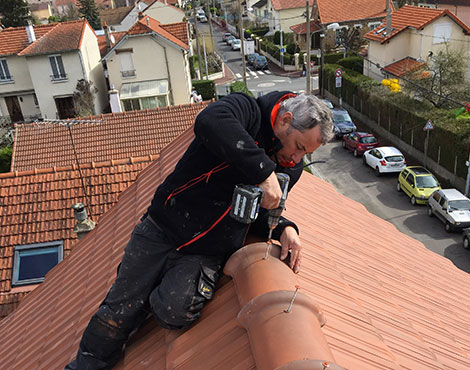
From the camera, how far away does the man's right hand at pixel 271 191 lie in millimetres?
2539

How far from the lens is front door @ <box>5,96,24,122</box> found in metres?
34.0

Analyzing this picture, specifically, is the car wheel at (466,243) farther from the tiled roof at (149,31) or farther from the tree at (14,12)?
the tree at (14,12)

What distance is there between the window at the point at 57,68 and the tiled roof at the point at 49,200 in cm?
2494

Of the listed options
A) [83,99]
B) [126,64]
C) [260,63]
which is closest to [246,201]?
[83,99]

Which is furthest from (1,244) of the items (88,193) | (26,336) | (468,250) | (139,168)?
(468,250)

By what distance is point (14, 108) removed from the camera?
34375mm

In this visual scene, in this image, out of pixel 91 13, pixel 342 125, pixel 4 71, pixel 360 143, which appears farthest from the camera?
pixel 91 13

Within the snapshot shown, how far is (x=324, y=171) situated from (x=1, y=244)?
18.7m

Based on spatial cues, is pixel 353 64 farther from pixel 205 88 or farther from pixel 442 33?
pixel 205 88

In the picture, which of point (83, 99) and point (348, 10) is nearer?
point (83, 99)

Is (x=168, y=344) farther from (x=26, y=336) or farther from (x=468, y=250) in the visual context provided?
(x=468, y=250)

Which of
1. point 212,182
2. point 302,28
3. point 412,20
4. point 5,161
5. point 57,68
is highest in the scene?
point 212,182

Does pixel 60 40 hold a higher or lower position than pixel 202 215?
lower

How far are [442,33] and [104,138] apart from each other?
25.4m
